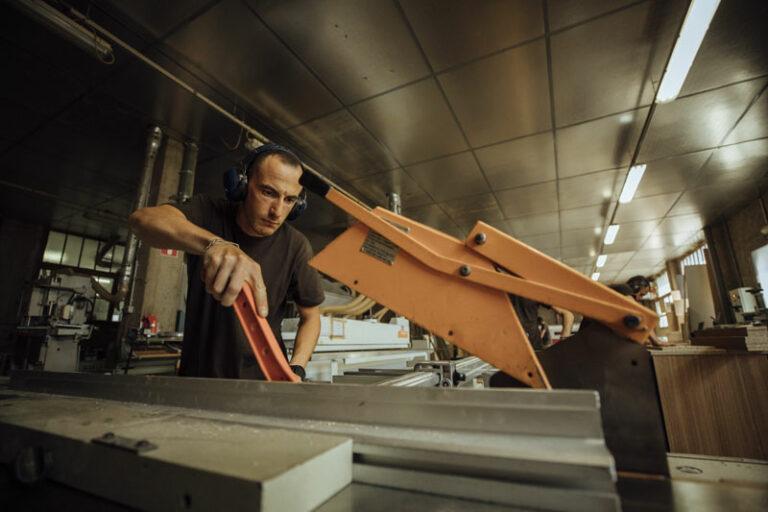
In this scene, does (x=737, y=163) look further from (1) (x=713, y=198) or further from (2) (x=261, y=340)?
(2) (x=261, y=340)

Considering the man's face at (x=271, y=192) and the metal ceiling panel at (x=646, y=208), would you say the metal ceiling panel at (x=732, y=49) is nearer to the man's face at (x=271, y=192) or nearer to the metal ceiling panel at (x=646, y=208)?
the metal ceiling panel at (x=646, y=208)

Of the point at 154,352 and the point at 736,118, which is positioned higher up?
the point at 736,118

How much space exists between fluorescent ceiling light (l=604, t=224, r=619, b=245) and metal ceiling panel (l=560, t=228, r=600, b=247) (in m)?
0.21

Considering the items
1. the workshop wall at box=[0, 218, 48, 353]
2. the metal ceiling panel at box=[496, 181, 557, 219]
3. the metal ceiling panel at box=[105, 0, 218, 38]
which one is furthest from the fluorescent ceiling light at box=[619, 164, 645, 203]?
the workshop wall at box=[0, 218, 48, 353]

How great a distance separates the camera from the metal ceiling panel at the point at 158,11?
228 centimetres

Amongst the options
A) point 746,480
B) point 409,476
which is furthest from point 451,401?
point 746,480

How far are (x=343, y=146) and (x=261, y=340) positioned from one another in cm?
344

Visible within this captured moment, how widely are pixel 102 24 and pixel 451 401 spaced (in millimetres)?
3419

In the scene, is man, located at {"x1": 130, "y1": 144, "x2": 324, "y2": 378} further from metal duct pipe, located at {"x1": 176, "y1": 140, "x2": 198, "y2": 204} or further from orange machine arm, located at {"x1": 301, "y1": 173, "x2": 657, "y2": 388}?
metal duct pipe, located at {"x1": 176, "y1": 140, "x2": 198, "y2": 204}

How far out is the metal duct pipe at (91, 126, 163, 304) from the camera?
324cm

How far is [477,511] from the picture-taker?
45 centimetres

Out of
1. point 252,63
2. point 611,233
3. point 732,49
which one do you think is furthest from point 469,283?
point 611,233

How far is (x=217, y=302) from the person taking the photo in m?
1.38

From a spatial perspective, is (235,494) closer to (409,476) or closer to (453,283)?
(409,476)
